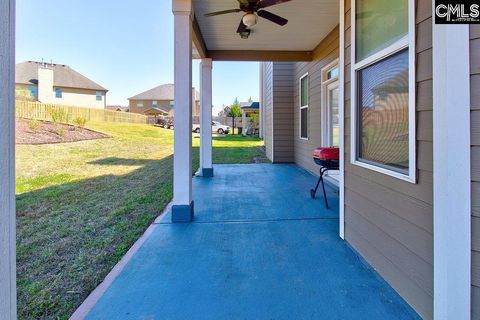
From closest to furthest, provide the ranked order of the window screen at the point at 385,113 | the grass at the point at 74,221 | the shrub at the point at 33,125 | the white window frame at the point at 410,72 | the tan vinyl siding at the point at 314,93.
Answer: the white window frame at the point at 410,72 → the window screen at the point at 385,113 → the grass at the point at 74,221 → the tan vinyl siding at the point at 314,93 → the shrub at the point at 33,125

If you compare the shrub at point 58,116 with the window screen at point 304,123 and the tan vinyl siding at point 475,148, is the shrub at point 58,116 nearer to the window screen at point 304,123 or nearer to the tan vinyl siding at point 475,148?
the window screen at point 304,123

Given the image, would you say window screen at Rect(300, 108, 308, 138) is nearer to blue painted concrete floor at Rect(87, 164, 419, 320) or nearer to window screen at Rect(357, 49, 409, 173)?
blue painted concrete floor at Rect(87, 164, 419, 320)

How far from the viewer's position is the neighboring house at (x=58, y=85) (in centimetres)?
2630

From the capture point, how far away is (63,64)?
98.4ft

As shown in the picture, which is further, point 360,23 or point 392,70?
point 360,23

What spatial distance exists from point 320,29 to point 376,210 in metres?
3.92

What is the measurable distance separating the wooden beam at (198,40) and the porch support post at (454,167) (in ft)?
12.2

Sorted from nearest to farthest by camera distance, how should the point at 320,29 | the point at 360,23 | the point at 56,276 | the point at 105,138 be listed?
the point at 56,276 < the point at 360,23 < the point at 320,29 < the point at 105,138

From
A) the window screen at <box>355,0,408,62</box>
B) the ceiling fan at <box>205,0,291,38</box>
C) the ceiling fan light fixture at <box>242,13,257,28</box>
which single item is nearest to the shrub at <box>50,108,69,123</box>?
the ceiling fan at <box>205,0,291,38</box>

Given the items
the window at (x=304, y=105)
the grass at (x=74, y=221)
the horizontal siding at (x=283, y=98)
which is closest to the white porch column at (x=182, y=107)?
the grass at (x=74, y=221)

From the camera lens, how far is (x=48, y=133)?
11555 millimetres

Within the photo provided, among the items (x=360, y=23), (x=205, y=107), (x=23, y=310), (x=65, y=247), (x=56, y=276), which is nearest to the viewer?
(x=23, y=310)

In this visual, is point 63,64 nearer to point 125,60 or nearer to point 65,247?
point 125,60

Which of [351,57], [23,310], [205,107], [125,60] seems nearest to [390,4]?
[351,57]
